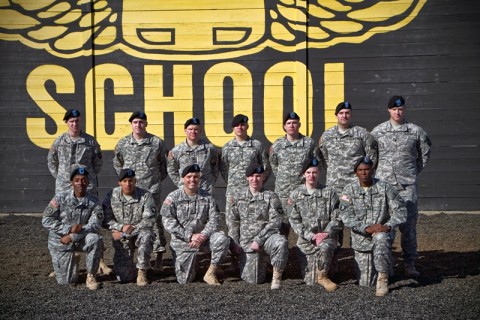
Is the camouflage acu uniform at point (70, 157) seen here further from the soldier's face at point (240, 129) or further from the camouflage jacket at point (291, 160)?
the camouflage jacket at point (291, 160)

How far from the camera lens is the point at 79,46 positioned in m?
12.3

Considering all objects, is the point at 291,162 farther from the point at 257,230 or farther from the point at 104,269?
the point at 104,269

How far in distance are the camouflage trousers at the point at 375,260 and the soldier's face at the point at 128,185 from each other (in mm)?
2526

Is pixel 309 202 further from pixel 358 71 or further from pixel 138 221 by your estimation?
pixel 358 71

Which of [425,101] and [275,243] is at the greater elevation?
[425,101]

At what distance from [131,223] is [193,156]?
1209 mm

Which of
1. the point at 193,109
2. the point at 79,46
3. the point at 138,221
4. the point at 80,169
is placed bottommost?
the point at 138,221

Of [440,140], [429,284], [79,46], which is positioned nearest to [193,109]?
[79,46]

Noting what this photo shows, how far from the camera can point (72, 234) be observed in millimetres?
7961

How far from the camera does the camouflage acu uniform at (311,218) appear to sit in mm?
7898

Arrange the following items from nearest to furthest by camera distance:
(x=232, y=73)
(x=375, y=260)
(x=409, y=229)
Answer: (x=375, y=260) < (x=409, y=229) < (x=232, y=73)

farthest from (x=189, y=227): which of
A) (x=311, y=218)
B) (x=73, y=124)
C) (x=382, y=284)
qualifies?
(x=382, y=284)

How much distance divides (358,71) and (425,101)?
116cm

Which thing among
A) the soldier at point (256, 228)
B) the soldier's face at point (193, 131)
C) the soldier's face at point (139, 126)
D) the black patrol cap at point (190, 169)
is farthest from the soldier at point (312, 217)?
the soldier's face at point (139, 126)
